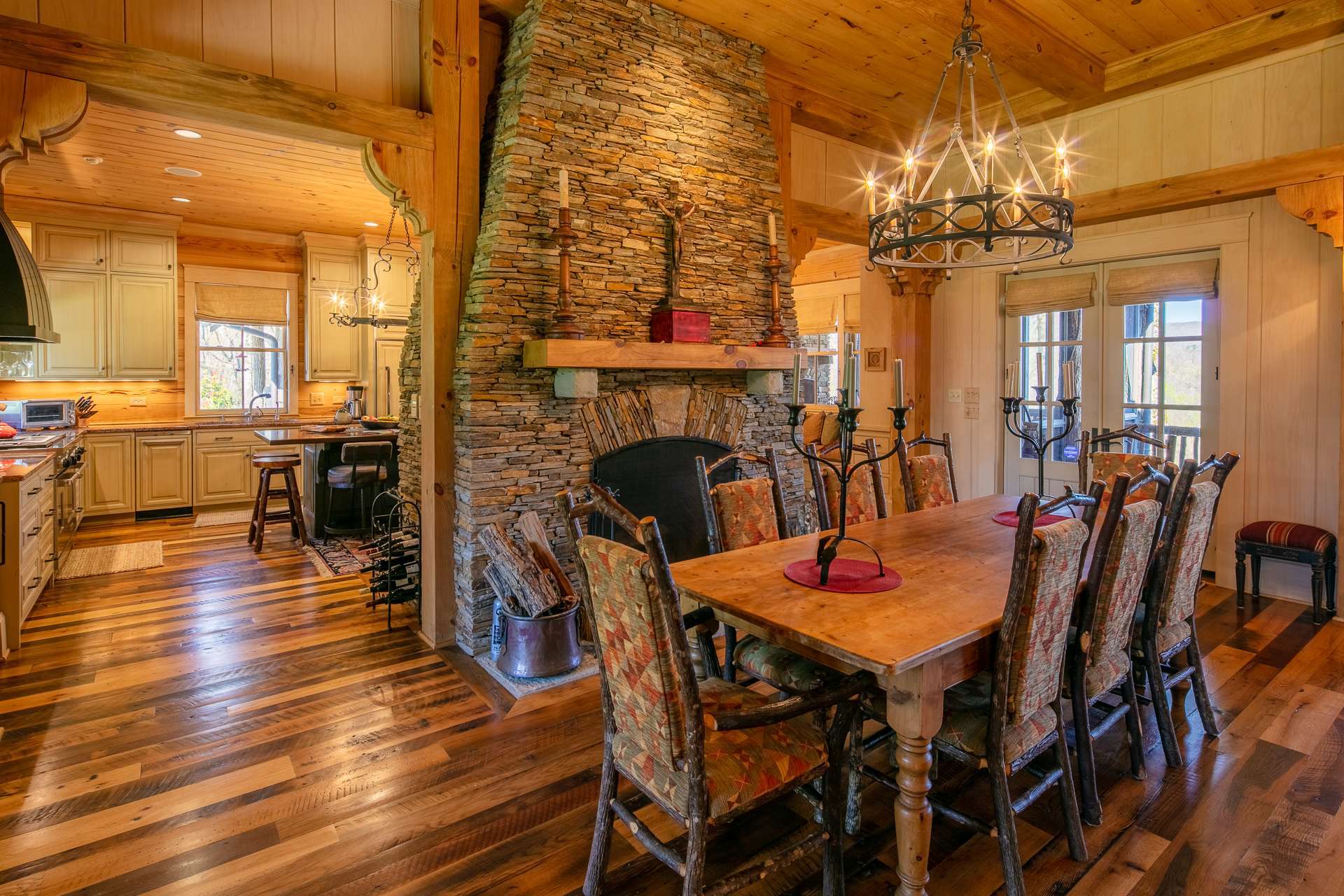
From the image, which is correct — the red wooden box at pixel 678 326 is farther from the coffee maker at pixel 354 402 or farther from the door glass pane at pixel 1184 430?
the coffee maker at pixel 354 402

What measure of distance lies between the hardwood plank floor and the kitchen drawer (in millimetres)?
3583

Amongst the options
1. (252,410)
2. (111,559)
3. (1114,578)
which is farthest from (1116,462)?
(252,410)

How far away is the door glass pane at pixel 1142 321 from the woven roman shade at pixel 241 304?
787 cm

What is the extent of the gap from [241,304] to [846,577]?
7457mm

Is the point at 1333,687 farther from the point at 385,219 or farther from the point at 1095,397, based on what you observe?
the point at 385,219

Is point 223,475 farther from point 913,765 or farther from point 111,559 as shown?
point 913,765

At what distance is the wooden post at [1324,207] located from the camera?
3686 mm

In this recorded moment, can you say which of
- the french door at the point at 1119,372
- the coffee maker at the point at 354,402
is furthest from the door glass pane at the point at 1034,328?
the coffee maker at the point at 354,402

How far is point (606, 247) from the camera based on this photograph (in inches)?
139

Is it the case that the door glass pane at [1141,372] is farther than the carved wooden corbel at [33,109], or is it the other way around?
the door glass pane at [1141,372]

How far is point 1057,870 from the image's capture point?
1878 millimetres

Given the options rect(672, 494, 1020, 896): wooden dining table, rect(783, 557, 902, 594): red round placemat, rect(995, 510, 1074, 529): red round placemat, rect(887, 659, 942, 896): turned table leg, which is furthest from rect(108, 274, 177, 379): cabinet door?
rect(887, 659, 942, 896): turned table leg

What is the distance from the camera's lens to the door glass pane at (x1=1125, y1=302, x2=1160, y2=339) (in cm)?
471

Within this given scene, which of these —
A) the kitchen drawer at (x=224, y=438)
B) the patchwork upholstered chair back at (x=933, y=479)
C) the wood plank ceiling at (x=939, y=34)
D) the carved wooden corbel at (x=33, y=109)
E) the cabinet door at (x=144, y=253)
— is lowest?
the patchwork upholstered chair back at (x=933, y=479)
